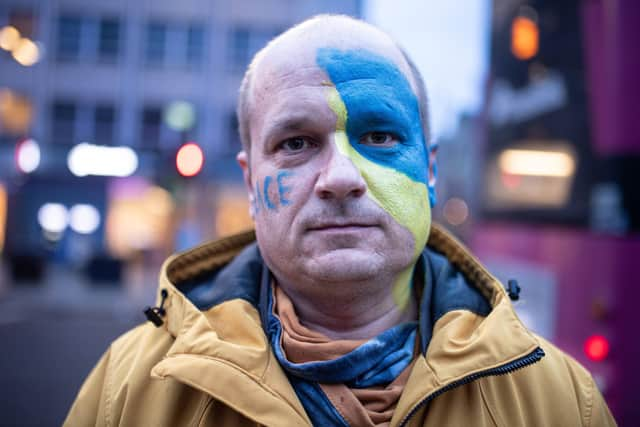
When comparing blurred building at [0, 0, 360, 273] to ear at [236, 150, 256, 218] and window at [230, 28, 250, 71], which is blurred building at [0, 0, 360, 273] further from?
ear at [236, 150, 256, 218]

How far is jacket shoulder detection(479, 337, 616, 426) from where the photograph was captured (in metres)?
1.61

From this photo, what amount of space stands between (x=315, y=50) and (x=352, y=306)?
898 millimetres

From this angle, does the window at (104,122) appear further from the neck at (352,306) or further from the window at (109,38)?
the neck at (352,306)

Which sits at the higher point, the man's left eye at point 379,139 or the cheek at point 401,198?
the man's left eye at point 379,139

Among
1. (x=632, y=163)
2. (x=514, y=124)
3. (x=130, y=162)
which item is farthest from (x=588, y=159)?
(x=130, y=162)

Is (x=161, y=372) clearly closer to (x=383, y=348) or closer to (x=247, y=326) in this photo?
(x=247, y=326)

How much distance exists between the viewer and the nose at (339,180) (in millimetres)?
1607

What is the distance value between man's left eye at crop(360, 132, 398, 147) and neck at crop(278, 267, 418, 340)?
459 millimetres

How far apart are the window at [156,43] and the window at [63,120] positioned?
12.8 feet

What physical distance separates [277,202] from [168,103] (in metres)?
21.5

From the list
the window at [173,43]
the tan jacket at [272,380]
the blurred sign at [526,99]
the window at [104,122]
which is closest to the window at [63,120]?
the window at [104,122]

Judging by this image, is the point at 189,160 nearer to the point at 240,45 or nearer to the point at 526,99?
the point at 526,99

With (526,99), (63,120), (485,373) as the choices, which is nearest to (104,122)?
(63,120)

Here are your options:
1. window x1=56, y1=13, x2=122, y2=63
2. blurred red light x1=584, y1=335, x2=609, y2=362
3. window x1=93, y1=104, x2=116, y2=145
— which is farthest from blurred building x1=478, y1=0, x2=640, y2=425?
window x1=56, y1=13, x2=122, y2=63
